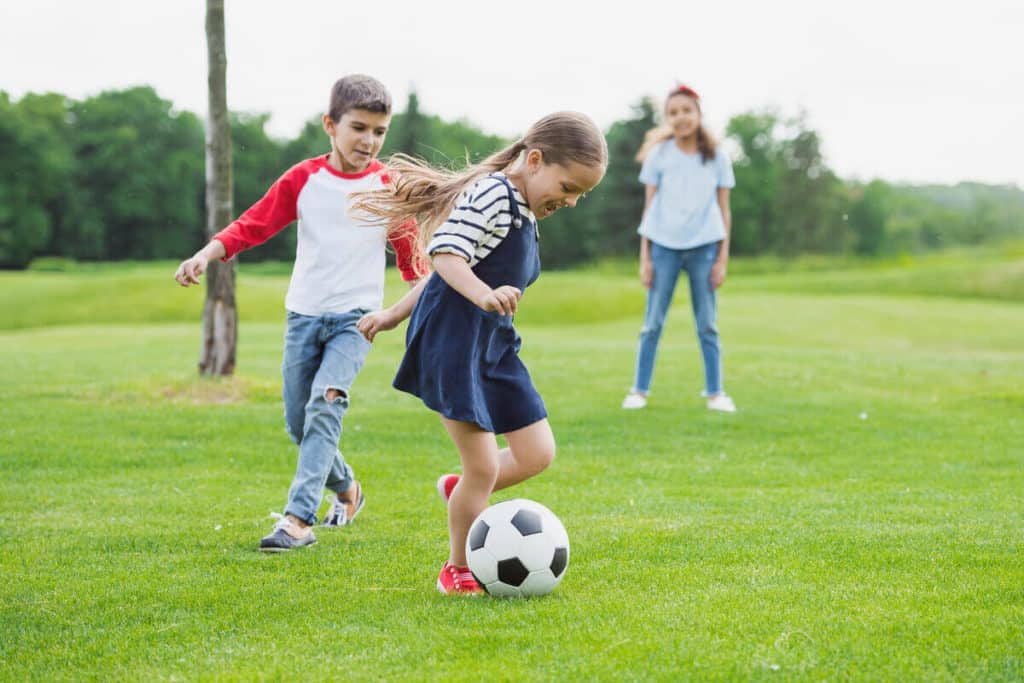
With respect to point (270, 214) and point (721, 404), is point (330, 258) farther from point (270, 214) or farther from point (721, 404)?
point (721, 404)

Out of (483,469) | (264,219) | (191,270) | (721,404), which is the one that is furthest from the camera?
(721,404)

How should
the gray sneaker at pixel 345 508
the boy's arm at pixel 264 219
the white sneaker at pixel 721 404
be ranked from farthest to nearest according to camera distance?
the white sneaker at pixel 721 404, the gray sneaker at pixel 345 508, the boy's arm at pixel 264 219

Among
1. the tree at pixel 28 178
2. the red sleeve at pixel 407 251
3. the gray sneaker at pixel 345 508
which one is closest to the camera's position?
the red sleeve at pixel 407 251

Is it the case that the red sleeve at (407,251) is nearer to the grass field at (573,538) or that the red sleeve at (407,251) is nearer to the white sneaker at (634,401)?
the grass field at (573,538)

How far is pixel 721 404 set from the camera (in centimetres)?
894

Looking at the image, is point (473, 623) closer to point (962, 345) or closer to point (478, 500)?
point (478, 500)

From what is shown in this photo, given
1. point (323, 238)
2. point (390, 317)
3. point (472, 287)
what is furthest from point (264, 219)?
point (472, 287)

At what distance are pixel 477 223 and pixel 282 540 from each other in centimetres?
177

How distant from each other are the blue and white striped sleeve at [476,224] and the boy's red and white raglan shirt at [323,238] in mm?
1262

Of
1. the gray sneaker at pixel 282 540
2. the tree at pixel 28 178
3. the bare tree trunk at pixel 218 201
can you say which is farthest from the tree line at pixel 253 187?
the gray sneaker at pixel 282 540

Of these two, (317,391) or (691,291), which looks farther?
(691,291)

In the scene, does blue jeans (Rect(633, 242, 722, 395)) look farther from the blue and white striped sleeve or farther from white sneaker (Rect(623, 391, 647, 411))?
the blue and white striped sleeve

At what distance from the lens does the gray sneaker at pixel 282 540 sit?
177 inches

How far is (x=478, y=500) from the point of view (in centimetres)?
397
